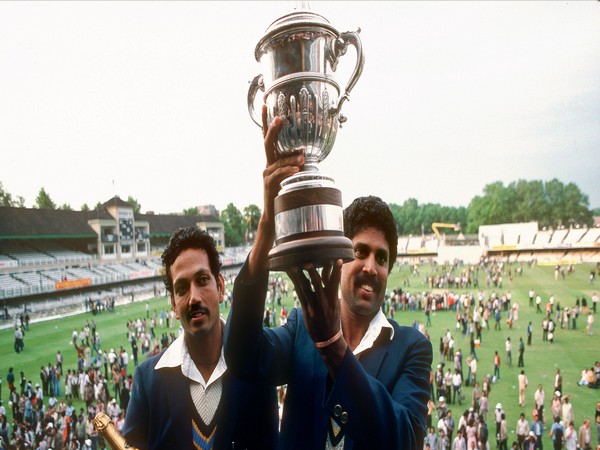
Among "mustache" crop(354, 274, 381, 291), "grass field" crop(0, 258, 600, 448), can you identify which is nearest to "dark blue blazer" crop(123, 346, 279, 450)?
"mustache" crop(354, 274, 381, 291)

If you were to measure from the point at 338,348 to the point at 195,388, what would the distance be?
1.23m

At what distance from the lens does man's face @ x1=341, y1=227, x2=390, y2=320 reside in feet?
5.61

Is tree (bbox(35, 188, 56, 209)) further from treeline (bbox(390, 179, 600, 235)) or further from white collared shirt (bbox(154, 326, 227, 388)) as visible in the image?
white collared shirt (bbox(154, 326, 227, 388))

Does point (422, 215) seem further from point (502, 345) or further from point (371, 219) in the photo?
point (371, 219)

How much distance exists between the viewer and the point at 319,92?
1.64 metres

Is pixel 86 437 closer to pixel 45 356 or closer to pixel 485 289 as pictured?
pixel 45 356

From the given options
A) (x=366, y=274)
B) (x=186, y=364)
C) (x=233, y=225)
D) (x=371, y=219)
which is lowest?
(x=186, y=364)

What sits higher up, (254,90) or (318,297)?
(254,90)

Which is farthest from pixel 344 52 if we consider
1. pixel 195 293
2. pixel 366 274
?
pixel 195 293

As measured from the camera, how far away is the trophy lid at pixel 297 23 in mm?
1598

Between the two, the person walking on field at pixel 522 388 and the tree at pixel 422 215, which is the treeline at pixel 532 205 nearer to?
the tree at pixel 422 215

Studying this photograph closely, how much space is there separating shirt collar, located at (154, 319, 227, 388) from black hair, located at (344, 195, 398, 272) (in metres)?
1.00

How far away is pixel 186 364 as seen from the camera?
2223 mm

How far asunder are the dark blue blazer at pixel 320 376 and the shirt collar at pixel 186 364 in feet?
1.81
